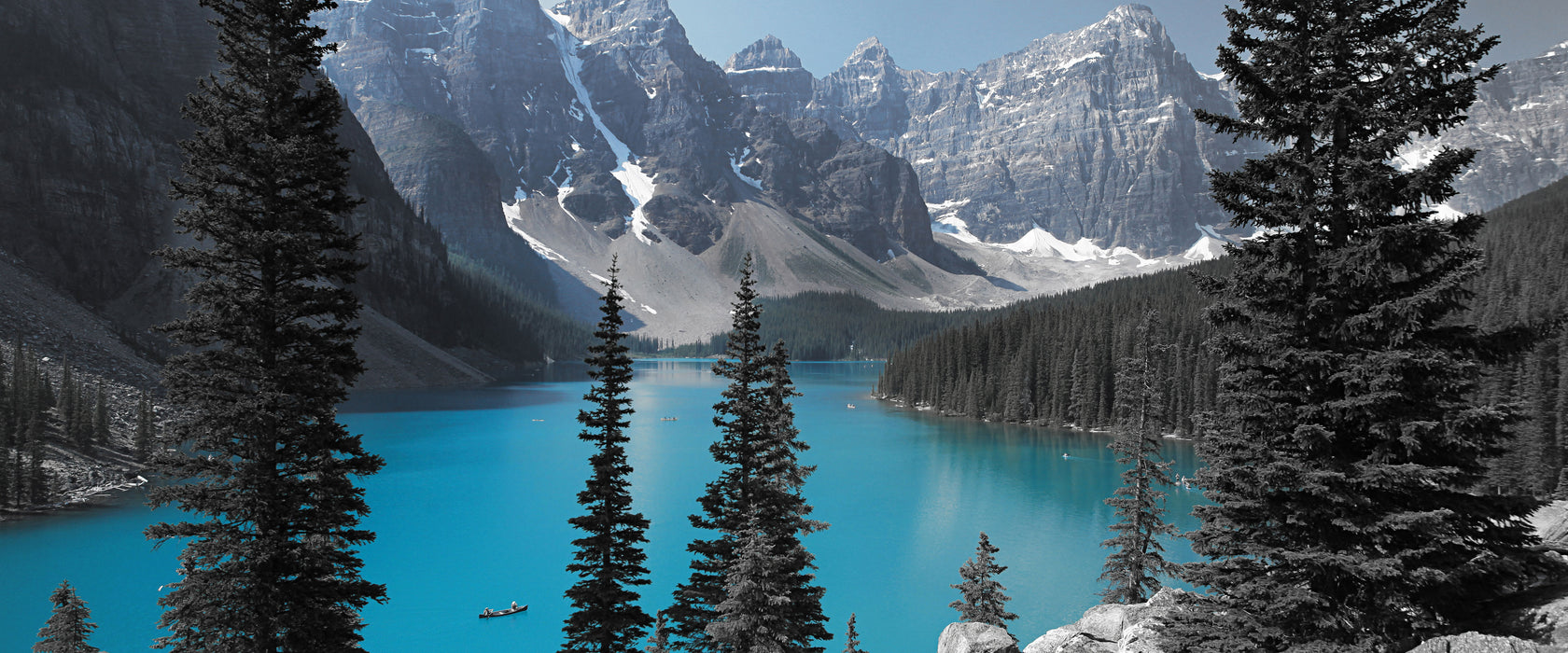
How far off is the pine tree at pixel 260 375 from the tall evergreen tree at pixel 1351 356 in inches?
574

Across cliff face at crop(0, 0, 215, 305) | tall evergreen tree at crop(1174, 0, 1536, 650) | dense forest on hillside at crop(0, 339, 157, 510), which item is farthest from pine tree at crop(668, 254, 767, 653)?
cliff face at crop(0, 0, 215, 305)

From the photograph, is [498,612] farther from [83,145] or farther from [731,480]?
[83,145]

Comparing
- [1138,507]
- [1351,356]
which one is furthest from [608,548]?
[1138,507]

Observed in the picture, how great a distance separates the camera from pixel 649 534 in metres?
49.4

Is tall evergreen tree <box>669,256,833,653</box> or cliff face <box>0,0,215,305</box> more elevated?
cliff face <box>0,0,215,305</box>

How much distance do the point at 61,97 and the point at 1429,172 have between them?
155 metres

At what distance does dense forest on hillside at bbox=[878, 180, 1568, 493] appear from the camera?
53.8m

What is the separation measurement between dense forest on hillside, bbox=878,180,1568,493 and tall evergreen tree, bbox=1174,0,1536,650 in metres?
57.2

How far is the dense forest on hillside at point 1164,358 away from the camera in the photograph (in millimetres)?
53750

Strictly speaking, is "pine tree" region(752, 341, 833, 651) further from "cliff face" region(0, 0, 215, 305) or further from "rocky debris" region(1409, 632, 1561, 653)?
"cliff face" region(0, 0, 215, 305)

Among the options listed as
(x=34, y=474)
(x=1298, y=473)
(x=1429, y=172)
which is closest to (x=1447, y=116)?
(x=1429, y=172)

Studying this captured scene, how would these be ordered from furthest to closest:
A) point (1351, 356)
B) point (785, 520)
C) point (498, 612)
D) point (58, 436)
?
1. point (58, 436)
2. point (498, 612)
3. point (785, 520)
4. point (1351, 356)

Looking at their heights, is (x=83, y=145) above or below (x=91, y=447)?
above

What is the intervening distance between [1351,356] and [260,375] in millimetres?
16810
